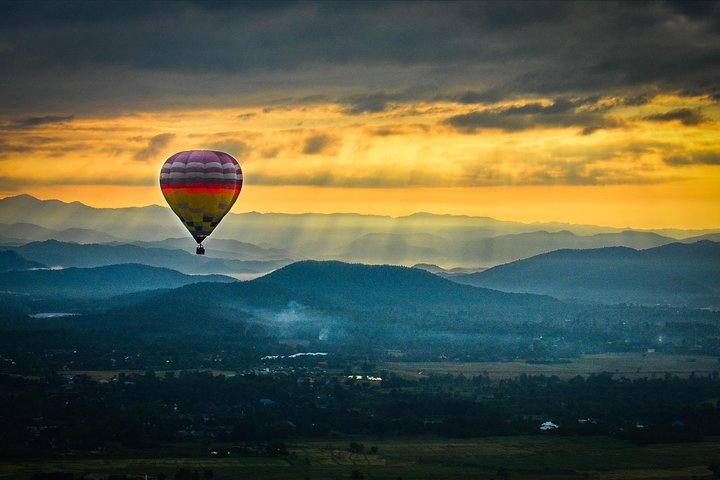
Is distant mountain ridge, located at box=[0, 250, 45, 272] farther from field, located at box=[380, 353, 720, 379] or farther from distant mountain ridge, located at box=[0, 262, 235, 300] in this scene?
field, located at box=[380, 353, 720, 379]

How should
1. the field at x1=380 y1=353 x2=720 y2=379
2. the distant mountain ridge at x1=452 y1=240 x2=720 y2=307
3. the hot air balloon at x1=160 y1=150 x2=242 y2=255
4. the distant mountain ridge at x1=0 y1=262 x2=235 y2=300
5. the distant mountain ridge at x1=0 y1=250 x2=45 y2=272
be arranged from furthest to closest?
the distant mountain ridge at x1=0 y1=250 x2=45 y2=272 → the distant mountain ridge at x1=452 y1=240 x2=720 y2=307 → the distant mountain ridge at x1=0 y1=262 x2=235 y2=300 → the field at x1=380 y1=353 x2=720 y2=379 → the hot air balloon at x1=160 y1=150 x2=242 y2=255

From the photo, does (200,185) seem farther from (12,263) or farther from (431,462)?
(12,263)

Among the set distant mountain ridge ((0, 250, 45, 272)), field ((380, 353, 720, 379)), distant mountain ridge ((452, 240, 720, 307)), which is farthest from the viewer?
distant mountain ridge ((0, 250, 45, 272))

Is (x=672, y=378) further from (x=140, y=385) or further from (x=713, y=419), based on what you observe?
(x=140, y=385)

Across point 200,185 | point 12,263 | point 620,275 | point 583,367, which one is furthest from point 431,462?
point 12,263

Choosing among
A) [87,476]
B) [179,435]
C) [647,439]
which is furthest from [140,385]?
[647,439]

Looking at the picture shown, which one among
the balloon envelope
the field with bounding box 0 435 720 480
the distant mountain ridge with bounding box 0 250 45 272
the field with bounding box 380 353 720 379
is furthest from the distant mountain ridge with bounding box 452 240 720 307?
the balloon envelope

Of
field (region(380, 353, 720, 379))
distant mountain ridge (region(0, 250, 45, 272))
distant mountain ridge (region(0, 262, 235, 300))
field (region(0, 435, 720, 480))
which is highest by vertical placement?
distant mountain ridge (region(0, 250, 45, 272))
